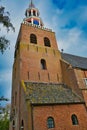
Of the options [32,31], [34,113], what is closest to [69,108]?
[34,113]

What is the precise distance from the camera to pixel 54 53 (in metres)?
23.6

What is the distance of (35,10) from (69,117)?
23509mm

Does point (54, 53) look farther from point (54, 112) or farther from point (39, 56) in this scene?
point (54, 112)

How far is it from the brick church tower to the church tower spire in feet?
11.0

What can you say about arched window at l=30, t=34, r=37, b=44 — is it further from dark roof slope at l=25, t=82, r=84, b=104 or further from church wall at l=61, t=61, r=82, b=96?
dark roof slope at l=25, t=82, r=84, b=104

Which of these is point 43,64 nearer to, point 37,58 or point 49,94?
point 37,58

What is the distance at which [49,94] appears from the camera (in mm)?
16938

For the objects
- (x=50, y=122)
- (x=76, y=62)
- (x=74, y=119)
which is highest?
Answer: (x=76, y=62)

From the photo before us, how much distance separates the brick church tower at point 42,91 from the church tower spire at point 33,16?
11.0 ft

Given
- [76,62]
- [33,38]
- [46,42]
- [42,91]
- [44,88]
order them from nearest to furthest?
[42,91] → [44,88] → [76,62] → [33,38] → [46,42]

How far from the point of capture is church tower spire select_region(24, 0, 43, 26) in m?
28.8

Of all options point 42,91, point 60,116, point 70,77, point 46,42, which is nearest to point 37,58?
point 46,42

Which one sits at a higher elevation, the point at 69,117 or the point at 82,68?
the point at 82,68

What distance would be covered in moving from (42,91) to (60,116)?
3.65m
